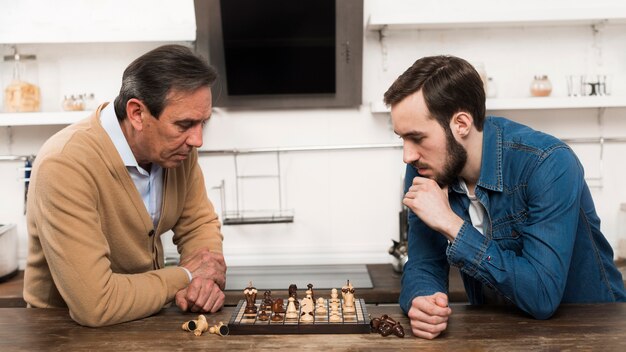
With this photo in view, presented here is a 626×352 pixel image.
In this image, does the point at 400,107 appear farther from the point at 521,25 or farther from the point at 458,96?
the point at 521,25

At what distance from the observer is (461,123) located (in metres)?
1.58

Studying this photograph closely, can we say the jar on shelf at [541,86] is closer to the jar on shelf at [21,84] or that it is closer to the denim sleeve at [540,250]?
the denim sleeve at [540,250]

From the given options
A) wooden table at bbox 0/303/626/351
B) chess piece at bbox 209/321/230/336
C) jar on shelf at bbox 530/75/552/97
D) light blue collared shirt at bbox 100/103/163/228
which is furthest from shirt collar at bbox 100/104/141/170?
jar on shelf at bbox 530/75/552/97

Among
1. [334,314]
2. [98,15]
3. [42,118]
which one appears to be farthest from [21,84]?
[334,314]

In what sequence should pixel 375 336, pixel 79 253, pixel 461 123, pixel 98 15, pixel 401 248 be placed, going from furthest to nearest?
pixel 98 15 → pixel 401 248 → pixel 461 123 → pixel 79 253 → pixel 375 336

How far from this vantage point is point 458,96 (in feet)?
5.08

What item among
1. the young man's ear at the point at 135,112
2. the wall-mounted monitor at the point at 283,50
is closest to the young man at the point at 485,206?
the young man's ear at the point at 135,112

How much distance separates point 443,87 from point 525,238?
0.43 metres

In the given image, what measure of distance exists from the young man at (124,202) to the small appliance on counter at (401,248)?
1065mm

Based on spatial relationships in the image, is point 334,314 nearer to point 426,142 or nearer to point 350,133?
point 426,142

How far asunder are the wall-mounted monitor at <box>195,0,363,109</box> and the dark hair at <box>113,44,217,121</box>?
108 centimetres

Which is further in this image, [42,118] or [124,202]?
A: [42,118]

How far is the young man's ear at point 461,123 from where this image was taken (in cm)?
157

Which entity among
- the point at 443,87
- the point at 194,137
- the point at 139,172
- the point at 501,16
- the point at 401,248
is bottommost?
the point at 401,248
